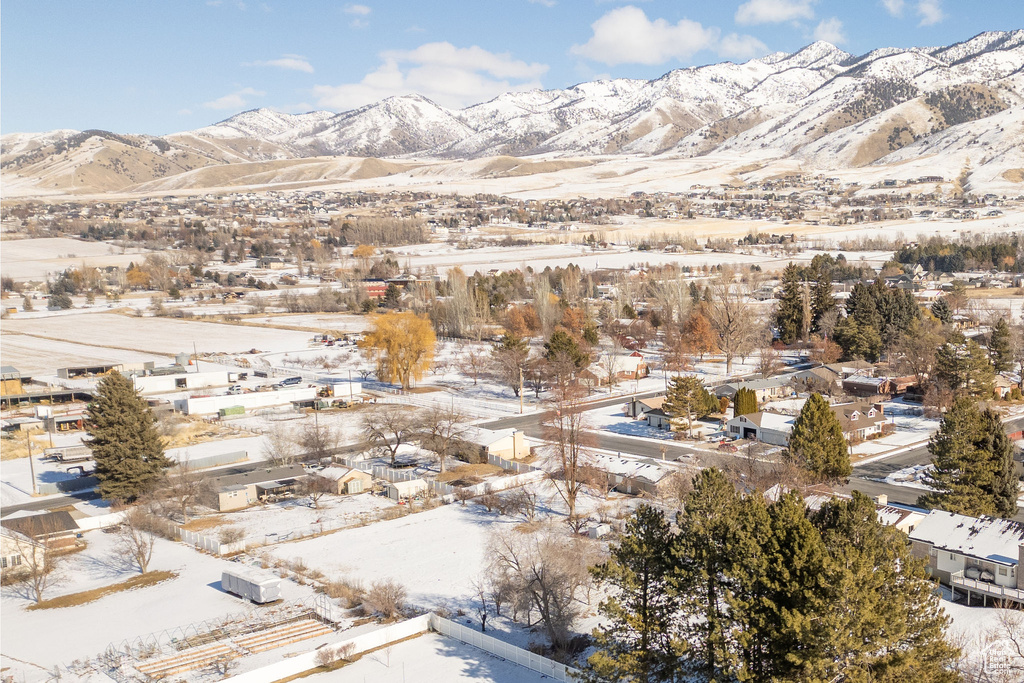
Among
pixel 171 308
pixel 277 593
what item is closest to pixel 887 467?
pixel 277 593

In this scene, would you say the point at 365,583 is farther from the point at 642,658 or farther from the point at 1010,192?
the point at 1010,192

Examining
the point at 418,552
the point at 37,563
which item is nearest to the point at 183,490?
the point at 37,563

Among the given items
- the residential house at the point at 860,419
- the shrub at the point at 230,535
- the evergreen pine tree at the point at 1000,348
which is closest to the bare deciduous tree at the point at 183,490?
the shrub at the point at 230,535

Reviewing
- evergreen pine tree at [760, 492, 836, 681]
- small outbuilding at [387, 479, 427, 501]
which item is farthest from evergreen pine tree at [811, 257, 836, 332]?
evergreen pine tree at [760, 492, 836, 681]

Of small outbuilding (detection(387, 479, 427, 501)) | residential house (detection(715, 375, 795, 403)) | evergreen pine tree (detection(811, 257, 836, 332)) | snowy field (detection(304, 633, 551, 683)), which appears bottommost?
snowy field (detection(304, 633, 551, 683))

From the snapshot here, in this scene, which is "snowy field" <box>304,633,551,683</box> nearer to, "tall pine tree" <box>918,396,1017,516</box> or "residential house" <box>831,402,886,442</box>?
"tall pine tree" <box>918,396,1017,516</box>

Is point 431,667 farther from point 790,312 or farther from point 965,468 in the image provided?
point 790,312
